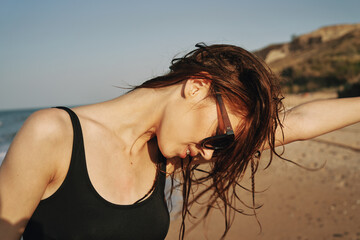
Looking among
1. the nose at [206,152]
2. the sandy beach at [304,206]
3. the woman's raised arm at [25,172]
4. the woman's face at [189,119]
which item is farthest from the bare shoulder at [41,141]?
the sandy beach at [304,206]

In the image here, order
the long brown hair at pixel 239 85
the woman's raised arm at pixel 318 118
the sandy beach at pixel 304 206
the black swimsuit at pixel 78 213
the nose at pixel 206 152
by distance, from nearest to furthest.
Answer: the black swimsuit at pixel 78 213, the long brown hair at pixel 239 85, the nose at pixel 206 152, the woman's raised arm at pixel 318 118, the sandy beach at pixel 304 206

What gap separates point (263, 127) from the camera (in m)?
1.81

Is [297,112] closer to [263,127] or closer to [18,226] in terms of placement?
[263,127]

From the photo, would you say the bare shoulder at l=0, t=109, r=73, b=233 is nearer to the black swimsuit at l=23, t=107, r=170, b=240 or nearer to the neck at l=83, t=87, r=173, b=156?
the black swimsuit at l=23, t=107, r=170, b=240

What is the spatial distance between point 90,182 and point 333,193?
16.4 feet

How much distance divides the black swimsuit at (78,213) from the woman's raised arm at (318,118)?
117 centimetres

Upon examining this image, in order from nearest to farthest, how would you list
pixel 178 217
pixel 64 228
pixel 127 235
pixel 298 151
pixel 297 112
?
pixel 64 228 < pixel 127 235 < pixel 297 112 < pixel 178 217 < pixel 298 151

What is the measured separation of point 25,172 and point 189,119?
0.90 metres

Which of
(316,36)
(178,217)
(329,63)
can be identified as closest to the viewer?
(178,217)

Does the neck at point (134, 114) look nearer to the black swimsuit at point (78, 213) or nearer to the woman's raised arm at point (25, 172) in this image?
the black swimsuit at point (78, 213)

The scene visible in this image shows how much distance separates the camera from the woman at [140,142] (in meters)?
1.29

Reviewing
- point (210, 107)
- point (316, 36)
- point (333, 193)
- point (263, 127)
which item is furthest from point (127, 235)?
point (316, 36)

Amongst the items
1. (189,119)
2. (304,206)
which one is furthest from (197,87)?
(304,206)

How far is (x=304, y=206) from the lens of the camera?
16.1 ft
